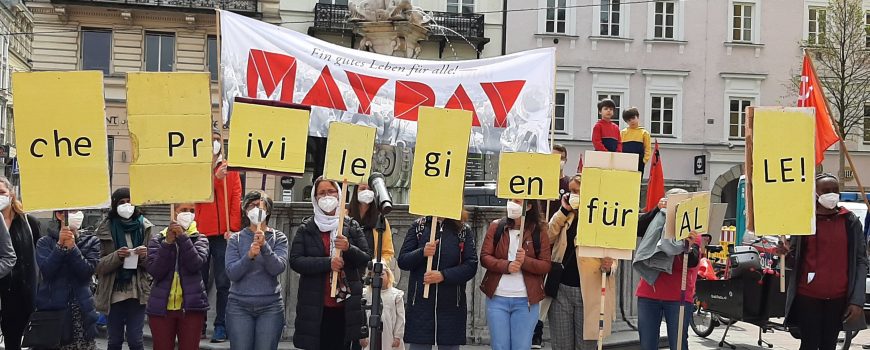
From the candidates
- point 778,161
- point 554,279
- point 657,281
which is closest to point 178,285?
point 554,279

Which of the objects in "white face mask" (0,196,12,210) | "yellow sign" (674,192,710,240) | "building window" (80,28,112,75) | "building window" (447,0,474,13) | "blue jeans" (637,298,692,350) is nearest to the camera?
"white face mask" (0,196,12,210)

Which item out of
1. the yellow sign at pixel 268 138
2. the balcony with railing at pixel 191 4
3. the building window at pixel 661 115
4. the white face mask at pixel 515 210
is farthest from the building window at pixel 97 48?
the white face mask at pixel 515 210

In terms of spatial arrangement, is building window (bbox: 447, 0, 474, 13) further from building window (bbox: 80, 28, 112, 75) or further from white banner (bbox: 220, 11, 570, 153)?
white banner (bbox: 220, 11, 570, 153)

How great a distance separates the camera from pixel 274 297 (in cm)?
797

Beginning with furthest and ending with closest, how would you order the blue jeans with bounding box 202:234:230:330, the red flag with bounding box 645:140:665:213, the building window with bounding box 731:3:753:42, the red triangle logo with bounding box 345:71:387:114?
1. the building window with bounding box 731:3:753:42
2. the red triangle logo with bounding box 345:71:387:114
3. the red flag with bounding box 645:140:665:213
4. the blue jeans with bounding box 202:234:230:330

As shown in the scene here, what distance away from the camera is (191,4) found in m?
34.7

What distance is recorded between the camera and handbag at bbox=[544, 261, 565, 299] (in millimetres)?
8906

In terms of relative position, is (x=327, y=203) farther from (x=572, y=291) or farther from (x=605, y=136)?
(x=605, y=136)

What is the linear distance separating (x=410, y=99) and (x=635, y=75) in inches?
1003

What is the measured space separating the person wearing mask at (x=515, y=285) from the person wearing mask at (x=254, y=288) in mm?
1741

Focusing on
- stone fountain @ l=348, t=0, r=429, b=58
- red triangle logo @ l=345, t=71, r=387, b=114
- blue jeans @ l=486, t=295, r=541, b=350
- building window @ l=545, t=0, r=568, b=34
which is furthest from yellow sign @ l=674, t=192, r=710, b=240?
building window @ l=545, t=0, r=568, b=34

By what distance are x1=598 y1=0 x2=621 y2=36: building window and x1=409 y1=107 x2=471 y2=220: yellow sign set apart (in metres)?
28.2

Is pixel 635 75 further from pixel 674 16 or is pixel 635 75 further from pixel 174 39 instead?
pixel 174 39

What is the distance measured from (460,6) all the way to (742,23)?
33.2 feet
